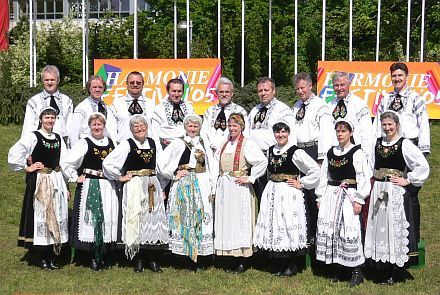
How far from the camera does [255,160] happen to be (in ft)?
20.7

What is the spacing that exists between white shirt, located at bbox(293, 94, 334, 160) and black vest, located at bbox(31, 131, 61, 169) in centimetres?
224

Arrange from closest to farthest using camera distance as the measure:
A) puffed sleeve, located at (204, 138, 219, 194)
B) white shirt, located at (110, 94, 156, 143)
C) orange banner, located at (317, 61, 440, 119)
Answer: puffed sleeve, located at (204, 138, 219, 194) < white shirt, located at (110, 94, 156, 143) < orange banner, located at (317, 61, 440, 119)

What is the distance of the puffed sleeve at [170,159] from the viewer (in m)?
6.39

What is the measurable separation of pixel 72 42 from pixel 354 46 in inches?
346

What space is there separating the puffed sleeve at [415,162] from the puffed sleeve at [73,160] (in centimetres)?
281

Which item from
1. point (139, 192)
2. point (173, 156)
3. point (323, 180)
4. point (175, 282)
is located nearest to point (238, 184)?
point (173, 156)

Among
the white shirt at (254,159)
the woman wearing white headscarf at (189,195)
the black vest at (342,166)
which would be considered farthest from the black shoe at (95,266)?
the black vest at (342,166)

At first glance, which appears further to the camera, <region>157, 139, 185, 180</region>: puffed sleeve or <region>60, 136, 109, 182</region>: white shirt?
<region>157, 139, 185, 180</region>: puffed sleeve

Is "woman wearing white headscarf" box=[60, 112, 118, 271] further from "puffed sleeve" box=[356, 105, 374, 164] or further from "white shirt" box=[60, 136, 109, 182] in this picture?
"puffed sleeve" box=[356, 105, 374, 164]

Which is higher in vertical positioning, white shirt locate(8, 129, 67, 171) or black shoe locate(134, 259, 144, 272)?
white shirt locate(8, 129, 67, 171)

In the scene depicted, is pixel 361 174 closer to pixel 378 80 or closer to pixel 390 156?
pixel 390 156

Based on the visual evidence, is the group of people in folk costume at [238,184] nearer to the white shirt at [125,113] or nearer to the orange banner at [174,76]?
the white shirt at [125,113]

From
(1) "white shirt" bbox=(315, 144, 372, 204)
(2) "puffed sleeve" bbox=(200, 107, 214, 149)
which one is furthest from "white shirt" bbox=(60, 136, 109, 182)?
(1) "white shirt" bbox=(315, 144, 372, 204)

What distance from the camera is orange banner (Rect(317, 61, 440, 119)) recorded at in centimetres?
1280
